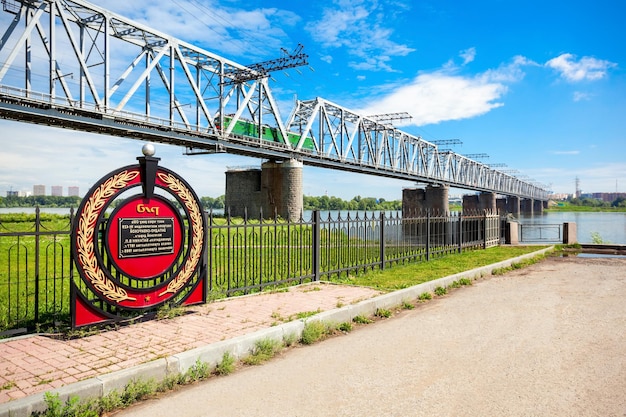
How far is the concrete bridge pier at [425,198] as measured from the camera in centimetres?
9441

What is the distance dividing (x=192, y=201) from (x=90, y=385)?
4243mm

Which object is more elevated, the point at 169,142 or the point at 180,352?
the point at 169,142

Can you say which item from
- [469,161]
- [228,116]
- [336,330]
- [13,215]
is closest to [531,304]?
[336,330]

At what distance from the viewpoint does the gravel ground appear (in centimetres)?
445

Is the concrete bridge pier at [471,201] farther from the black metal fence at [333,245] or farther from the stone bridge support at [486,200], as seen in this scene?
the black metal fence at [333,245]

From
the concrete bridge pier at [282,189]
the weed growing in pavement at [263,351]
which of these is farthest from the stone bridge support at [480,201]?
the weed growing in pavement at [263,351]

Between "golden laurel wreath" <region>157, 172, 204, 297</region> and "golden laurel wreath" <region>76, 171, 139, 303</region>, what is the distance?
846 millimetres

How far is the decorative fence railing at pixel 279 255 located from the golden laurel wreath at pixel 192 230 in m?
0.33

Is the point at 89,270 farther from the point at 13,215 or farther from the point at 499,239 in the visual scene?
the point at 13,215

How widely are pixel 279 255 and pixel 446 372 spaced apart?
887 centimetres

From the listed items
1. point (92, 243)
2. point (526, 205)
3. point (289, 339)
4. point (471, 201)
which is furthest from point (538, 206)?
point (92, 243)

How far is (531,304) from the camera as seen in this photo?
9.30m

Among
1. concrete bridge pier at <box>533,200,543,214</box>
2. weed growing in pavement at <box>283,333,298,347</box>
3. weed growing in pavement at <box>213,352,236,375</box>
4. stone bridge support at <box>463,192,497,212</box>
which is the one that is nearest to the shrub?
weed growing in pavement at <box>283,333,298,347</box>

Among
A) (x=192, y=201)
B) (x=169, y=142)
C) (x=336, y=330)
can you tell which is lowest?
(x=336, y=330)
